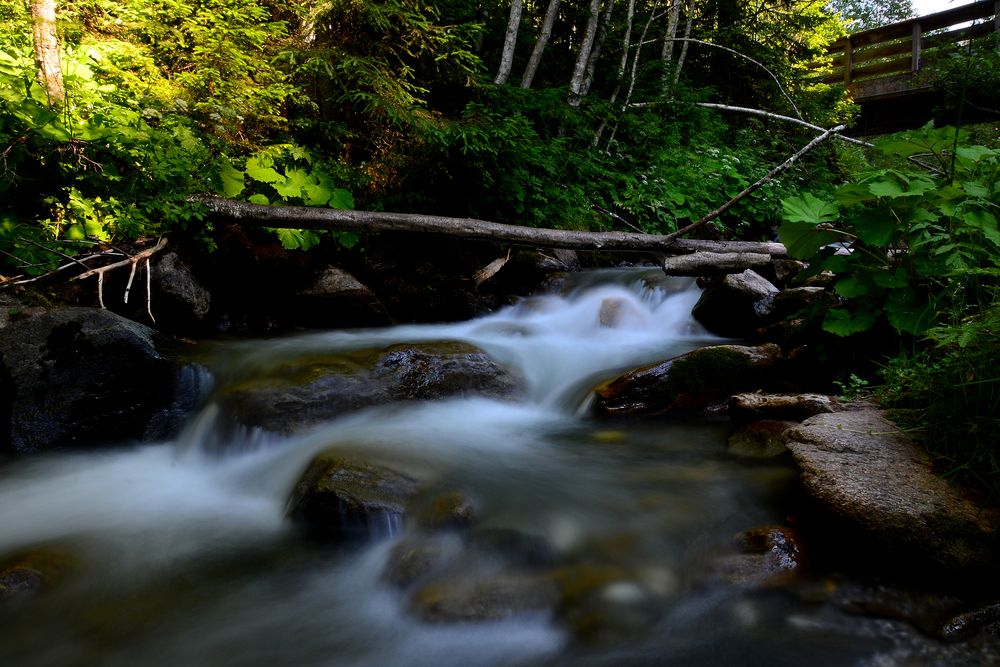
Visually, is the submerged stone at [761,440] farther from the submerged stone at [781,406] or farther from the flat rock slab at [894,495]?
the flat rock slab at [894,495]

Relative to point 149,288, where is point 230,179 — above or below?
above

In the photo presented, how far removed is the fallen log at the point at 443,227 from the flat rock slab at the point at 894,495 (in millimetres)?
3902

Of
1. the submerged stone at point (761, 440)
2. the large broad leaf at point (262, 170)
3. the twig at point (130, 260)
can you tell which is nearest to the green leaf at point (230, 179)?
the large broad leaf at point (262, 170)

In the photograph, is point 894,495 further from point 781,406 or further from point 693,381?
point 693,381

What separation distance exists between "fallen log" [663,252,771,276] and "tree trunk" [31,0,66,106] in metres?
5.65

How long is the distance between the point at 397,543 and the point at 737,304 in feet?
15.0

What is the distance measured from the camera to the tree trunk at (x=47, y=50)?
442cm

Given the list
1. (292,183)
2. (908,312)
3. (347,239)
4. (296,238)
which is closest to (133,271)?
(296,238)

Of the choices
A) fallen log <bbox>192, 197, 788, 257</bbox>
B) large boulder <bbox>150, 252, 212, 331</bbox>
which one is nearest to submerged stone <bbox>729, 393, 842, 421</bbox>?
fallen log <bbox>192, 197, 788, 257</bbox>

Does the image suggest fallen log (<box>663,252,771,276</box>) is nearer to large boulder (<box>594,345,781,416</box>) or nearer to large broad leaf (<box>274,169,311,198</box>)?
large boulder (<box>594,345,781,416</box>)

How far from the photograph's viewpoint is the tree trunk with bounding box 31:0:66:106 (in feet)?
14.5

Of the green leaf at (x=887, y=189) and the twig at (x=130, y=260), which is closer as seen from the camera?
the green leaf at (x=887, y=189)

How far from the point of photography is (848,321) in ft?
12.4

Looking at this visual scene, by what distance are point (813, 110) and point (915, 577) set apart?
13683 millimetres
